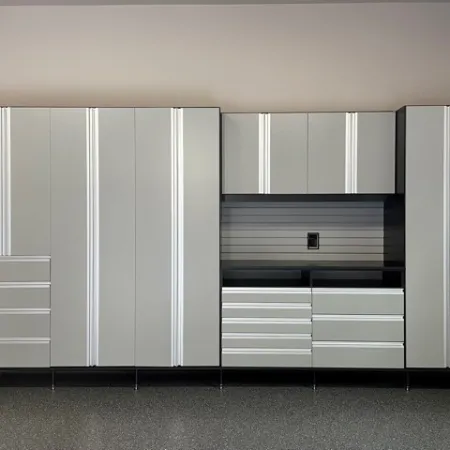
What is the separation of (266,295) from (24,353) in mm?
1870

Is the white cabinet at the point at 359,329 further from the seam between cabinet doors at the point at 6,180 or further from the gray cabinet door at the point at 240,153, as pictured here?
the seam between cabinet doors at the point at 6,180

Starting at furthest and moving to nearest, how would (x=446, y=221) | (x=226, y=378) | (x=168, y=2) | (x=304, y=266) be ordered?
(x=168, y=2)
(x=226, y=378)
(x=304, y=266)
(x=446, y=221)

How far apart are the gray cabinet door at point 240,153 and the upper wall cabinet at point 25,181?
135 cm

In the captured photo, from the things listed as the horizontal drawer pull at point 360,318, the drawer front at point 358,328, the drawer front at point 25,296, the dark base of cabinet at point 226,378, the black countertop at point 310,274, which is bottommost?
the dark base of cabinet at point 226,378

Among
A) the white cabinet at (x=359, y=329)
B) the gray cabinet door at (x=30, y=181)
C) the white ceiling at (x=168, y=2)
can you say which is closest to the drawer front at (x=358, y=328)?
the white cabinet at (x=359, y=329)

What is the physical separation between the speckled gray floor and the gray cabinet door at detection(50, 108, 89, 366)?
41 centimetres

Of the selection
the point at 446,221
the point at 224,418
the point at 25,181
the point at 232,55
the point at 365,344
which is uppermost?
the point at 232,55

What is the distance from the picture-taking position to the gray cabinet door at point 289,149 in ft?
12.9

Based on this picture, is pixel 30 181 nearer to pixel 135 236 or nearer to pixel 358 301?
Answer: pixel 135 236

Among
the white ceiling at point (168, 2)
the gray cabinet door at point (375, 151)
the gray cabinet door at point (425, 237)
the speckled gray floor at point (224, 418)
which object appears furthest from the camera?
the white ceiling at point (168, 2)

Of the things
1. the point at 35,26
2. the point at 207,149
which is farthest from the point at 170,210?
the point at 35,26

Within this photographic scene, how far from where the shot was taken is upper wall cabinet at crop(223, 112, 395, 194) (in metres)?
3.90

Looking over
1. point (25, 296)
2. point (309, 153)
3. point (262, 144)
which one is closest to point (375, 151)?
point (309, 153)

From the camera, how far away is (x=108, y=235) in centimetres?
379
